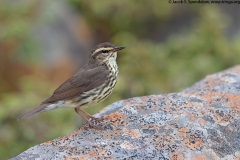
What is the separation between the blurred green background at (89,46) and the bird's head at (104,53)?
147 centimetres

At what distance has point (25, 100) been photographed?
8117mm

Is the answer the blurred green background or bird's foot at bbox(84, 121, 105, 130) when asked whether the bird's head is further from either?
the blurred green background

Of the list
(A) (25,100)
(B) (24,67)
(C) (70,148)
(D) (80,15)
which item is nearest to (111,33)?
(D) (80,15)

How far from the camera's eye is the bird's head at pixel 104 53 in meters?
6.17

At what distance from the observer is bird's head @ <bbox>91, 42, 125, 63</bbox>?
20.2ft

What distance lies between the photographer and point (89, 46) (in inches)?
492

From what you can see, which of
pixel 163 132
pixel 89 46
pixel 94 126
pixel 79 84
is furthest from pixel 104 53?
pixel 89 46

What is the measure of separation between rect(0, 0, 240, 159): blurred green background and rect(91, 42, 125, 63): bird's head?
147 cm

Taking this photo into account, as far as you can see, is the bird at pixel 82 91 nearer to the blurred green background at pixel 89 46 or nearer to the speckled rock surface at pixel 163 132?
the speckled rock surface at pixel 163 132

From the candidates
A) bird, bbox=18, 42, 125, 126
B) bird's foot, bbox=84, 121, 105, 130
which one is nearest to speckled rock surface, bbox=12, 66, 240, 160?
bird's foot, bbox=84, 121, 105, 130

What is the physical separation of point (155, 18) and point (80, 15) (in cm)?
190

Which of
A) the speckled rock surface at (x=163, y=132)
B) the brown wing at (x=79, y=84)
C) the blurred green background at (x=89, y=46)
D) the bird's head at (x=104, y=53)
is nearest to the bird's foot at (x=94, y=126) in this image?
the speckled rock surface at (x=163, y=132)

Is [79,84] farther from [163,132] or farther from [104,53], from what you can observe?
[163,132]

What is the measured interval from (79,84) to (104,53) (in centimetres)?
58
